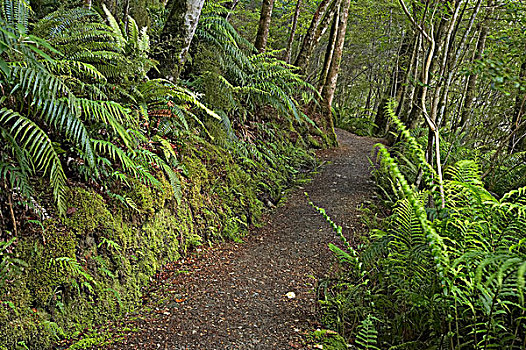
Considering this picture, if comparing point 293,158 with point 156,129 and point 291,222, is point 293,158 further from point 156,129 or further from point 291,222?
point 156,129

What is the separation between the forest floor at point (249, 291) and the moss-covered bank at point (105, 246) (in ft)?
0.72

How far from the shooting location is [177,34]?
514cm

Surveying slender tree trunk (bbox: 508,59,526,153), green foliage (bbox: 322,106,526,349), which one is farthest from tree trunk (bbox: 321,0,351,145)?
green foliage (bbox: 322,106,526,349)

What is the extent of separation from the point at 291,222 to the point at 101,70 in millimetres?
3080

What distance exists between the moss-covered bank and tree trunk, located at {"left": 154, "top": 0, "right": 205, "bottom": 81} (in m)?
1.06

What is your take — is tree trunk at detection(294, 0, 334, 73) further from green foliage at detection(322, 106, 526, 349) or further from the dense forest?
green foliage at detection(322, 106, 526, 349)

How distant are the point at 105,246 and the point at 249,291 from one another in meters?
1.34

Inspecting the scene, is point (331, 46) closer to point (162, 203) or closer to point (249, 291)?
point (162, 203)

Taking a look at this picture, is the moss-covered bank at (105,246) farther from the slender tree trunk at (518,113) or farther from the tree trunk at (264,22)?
the tree trunk at (264,22)

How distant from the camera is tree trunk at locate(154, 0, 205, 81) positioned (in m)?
5.10

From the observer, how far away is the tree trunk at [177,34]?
5.10 meters

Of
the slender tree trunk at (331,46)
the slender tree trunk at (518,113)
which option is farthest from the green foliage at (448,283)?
the slender tree trunk at (331,46)

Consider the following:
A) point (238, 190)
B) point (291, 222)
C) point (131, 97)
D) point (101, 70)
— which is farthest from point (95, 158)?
point (291, 222)

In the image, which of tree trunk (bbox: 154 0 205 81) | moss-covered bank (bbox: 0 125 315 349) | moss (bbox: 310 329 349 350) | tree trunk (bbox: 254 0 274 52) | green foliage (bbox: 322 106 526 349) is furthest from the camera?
tree trunk (bbox: 254 0 274 52)
